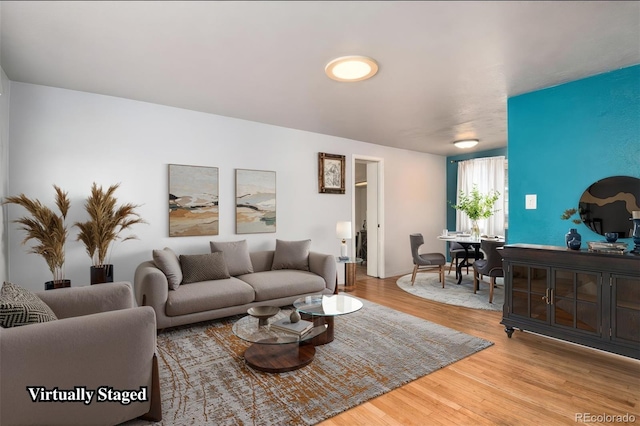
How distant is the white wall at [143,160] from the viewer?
320cm

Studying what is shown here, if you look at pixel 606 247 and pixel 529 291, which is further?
pixel 529 291

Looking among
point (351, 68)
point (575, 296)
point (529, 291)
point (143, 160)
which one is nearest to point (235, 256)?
point (143, 160)

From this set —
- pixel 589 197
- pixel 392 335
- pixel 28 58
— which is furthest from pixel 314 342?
pixel 28 58

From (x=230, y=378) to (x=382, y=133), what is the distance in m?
4.16

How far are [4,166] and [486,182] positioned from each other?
7361 millimetres

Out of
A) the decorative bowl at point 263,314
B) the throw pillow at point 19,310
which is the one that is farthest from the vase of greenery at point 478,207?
the throw pillow at point 19,310

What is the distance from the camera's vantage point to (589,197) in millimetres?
2994

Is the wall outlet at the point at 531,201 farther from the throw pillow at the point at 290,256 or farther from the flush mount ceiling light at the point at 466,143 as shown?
the throw pillow at the point at 290,256

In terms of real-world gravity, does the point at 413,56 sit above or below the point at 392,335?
above

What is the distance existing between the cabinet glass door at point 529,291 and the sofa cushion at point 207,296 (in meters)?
2.80

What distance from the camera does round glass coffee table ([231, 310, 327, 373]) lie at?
8.07ft

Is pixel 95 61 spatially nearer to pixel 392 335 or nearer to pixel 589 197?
pixel 392 335

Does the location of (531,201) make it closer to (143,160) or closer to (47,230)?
(143,160)

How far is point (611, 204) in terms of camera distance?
9.40 ft
